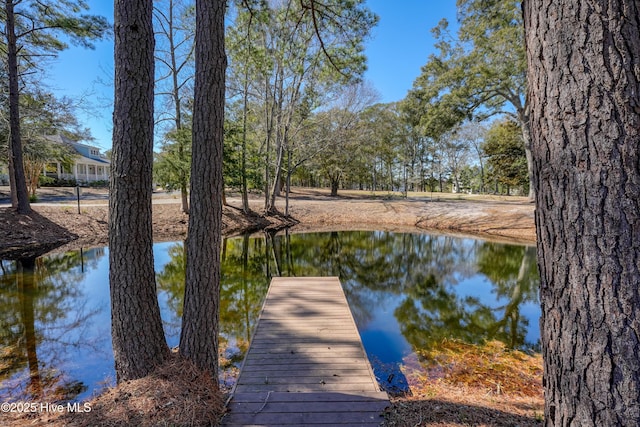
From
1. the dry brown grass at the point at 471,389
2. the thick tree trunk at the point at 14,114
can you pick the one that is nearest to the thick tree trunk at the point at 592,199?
the dry brown grass at the point at 471,389

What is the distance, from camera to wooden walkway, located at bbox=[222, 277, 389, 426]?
2.46 metres

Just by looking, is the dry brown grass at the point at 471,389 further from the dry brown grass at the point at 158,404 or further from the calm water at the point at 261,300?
the dry brown grass at the point at 158,404

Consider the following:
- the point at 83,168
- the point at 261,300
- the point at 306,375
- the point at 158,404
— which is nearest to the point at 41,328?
the point at 261,300

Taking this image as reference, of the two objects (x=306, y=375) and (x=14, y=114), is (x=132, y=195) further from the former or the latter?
(x=14, y=114)

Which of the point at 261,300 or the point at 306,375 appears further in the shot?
the point at 261,300

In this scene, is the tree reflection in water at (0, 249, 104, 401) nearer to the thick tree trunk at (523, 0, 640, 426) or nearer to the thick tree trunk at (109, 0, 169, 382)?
the thick tree trunk at (109, 0, 169, 382)

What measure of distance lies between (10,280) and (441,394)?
8.37 m

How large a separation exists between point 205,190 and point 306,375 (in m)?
2.05

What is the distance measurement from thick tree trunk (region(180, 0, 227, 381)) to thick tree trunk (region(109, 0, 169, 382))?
1.08 ft

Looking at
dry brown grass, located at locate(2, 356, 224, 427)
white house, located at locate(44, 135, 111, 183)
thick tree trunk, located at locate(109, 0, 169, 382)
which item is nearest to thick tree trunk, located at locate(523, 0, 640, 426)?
dry brown grass, located at locate(2, 356, 224, 427)

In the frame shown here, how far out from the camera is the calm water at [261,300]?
3.76 meters

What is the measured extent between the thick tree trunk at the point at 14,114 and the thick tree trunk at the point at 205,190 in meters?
10.7

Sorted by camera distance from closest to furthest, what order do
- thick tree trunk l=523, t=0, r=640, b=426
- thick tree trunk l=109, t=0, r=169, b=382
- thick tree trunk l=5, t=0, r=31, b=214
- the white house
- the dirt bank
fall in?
thick tree trunk l=523, t=0, r=640, b=426, thick tree trunk l=109, t=0, r=169, b=382, thick tree trunk l=5, t=0, r=31, b=214, the dirt bank, the white house

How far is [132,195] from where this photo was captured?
2.37 metres
